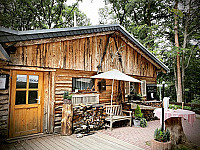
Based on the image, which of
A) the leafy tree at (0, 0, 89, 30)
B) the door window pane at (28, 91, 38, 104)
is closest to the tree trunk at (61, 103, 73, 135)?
the door window pane at (28, 91, 38, 104)

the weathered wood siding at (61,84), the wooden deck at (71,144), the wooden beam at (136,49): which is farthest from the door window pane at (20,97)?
the wooden beam at (136,49)

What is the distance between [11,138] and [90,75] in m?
3.55

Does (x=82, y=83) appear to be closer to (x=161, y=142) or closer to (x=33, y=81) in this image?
(x=33, y=81)

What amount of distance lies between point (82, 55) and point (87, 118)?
8.23 feet

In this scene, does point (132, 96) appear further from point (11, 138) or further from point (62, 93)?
point (11, 138)

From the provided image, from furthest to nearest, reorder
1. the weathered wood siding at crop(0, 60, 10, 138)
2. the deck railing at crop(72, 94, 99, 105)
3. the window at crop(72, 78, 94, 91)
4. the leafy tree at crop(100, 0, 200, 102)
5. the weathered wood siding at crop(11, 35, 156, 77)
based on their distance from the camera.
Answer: the leafy tree at crop(100, 0, 200, 102), the window at crop(72, 78, 94, 91), the deck railing at crop(72, 94, 99, 105), the weathered wood siding at crop(11, 35, 156, 77), the weathered wood siding at crop(0, 60, 10, 138)

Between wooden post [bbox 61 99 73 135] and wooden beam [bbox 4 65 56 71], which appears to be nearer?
wooden beam [bbox 4 65 56 71]

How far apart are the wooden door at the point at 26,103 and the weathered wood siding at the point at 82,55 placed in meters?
0.49

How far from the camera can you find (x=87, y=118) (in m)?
5.47

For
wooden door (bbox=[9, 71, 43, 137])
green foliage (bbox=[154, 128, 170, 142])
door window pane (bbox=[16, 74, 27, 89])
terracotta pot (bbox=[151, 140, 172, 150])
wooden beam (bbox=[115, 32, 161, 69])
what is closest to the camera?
terracotta pot (bbox=[151, 140, 172, 150])

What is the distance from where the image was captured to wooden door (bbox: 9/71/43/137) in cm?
457

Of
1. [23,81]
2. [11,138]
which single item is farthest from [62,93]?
[11,138]

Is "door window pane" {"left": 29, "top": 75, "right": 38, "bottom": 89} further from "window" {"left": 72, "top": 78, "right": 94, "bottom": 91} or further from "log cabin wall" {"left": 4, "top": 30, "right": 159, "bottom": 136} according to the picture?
"window" {"left": 72, "top": 78, "right": 94, "bottom": 91}

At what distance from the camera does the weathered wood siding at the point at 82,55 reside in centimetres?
480
